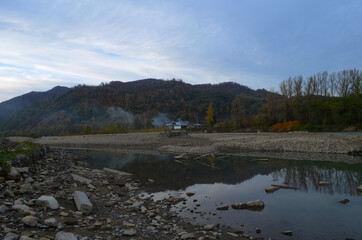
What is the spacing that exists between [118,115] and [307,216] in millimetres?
111703

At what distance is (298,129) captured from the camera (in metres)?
49.7

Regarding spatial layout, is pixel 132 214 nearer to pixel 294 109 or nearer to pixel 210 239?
pixel 210 239

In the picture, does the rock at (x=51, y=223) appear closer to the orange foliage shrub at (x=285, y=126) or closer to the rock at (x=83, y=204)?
the rock at (x=83, y=204)

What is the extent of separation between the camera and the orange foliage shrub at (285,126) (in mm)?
51297

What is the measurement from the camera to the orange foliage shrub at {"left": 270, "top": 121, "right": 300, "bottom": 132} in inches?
2020

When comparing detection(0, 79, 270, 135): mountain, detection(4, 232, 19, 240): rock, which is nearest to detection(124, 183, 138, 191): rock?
detection(4, 232, 19, 240): rock

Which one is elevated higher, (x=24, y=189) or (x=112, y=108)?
(x=112, y=108)

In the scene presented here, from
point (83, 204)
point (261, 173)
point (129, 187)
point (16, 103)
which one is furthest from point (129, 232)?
point (16, 103)

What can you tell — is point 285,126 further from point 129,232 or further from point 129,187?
point 129,232

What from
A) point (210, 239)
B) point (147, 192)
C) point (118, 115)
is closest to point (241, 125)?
point (147, 192)

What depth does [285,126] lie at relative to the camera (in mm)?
53469

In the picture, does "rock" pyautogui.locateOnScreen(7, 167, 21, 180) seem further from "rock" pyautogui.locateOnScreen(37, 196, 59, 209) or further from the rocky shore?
"rock" pyautogui.locateOnScreen(37, 196, 59, 209)

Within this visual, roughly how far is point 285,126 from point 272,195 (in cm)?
4642

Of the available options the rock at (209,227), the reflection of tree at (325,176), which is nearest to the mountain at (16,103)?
the reflection of tree at (325,176)
